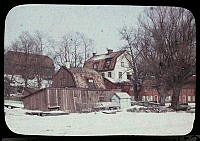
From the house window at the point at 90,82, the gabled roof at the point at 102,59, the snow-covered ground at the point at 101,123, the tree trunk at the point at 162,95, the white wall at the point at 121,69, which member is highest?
the gabled roof at the point at 102,59

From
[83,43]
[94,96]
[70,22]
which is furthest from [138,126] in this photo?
[70,22]

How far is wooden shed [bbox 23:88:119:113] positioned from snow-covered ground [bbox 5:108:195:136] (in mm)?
39

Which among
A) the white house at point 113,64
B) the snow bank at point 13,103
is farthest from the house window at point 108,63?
the snow bank at point 13,103

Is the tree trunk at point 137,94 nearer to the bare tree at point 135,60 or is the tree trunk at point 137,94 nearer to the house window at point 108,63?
the bare tree at point 135,60

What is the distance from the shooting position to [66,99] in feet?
4.47

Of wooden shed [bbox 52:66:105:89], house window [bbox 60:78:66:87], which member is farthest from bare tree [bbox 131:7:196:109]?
house window [bbox 60:78:66:87]

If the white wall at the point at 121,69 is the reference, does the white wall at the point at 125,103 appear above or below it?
below

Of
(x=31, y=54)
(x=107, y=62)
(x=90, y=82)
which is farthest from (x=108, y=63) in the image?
(x=31, y=54)

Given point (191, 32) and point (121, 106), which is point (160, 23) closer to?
point (191, 32)

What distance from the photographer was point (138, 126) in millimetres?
1376

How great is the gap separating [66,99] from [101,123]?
0.21 metres

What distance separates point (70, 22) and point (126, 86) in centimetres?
42

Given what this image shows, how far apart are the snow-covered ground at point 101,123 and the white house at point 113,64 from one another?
0.19m

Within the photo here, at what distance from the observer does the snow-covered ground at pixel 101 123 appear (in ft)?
4.42
